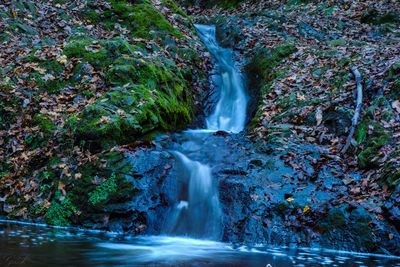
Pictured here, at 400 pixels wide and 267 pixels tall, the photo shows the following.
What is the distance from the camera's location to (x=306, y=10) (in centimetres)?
1488

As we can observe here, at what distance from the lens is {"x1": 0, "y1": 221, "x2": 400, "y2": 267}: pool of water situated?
3396mm

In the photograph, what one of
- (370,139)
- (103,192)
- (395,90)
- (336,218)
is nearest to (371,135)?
(370,139)

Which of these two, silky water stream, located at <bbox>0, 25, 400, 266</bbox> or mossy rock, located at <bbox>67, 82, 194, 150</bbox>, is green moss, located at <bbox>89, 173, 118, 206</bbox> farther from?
mossy rock, located at <bbox>67, 82, 194, 150</bbox>

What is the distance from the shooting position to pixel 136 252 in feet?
12.9

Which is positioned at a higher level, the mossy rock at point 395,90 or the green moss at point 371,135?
the mossy rock at point 395,90

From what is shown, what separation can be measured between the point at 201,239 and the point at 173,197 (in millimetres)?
974

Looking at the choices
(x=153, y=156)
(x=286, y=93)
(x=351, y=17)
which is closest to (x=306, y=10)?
(x=351, y=17)

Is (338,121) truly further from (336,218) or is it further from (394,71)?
(336,218)

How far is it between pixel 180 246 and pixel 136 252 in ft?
2.67

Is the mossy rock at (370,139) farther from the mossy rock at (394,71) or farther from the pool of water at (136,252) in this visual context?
the pool of water at (136,252)

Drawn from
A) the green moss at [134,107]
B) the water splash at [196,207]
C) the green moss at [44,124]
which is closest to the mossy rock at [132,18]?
the green moss at [134,107]

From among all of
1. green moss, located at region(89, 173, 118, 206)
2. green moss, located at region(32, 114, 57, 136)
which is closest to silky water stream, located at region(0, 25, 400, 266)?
green moss, located at region(89, 173, 118, 206)

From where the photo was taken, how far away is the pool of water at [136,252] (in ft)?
11.1

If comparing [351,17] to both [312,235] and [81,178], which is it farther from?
[81,178]
